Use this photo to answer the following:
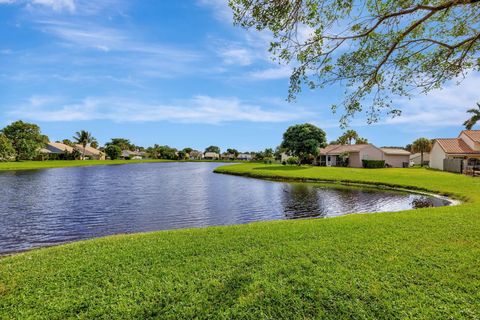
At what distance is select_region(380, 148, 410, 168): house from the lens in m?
60.9

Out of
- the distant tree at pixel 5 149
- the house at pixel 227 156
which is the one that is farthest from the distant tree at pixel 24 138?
the house at pixel 227 156

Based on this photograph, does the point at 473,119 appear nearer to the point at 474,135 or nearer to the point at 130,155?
the point at 474,135

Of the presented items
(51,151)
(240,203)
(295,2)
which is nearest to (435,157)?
(240,203)

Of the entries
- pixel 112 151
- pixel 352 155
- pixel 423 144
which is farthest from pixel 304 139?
pixel 112 151

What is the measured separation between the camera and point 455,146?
150 feet

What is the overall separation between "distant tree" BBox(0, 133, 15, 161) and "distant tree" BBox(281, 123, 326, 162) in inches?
2947

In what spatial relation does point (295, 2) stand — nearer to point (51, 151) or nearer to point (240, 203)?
point (240, 203)

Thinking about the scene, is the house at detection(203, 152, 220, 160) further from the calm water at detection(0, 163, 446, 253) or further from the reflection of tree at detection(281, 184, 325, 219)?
the reflection of tree at detection(281, 184, 325, 219)

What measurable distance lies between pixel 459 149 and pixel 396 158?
16943 mm

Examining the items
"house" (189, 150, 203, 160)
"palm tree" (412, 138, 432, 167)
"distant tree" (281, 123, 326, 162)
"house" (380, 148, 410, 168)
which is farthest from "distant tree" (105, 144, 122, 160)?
"palm tree" (412, 138, 432, 167)

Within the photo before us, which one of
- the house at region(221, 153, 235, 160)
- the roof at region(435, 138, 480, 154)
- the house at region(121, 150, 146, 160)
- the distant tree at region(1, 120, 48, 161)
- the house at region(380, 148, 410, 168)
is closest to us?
the roof at region(435, 138, 480, 154)

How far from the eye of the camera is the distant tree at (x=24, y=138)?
269ft

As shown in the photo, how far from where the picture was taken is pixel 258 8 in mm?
7129

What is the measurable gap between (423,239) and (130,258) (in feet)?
28.3
